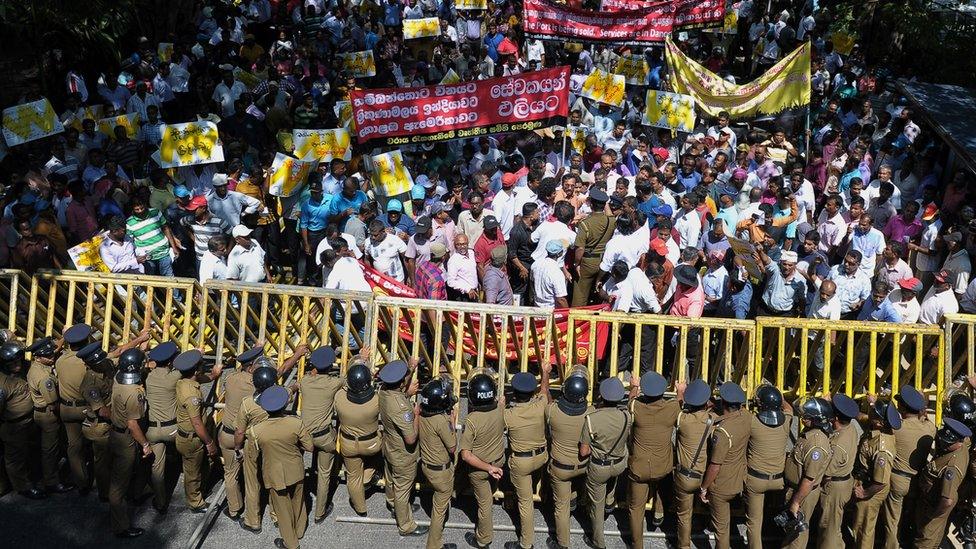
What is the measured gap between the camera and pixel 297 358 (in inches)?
338

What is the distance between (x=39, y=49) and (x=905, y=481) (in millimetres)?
16433

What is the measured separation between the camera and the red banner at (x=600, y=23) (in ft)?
49.7

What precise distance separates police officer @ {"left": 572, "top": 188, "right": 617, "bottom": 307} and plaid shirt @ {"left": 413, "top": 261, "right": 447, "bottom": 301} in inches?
72.2

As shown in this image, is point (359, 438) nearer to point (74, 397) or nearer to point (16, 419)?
Answer: point (74, 397)

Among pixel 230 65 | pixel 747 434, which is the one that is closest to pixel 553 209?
pixel 747 434

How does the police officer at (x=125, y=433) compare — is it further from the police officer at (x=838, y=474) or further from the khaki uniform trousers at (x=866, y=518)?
the khaki uniform trousers at (x=866, y=518)

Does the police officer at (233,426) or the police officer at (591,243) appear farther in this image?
the police officer at (591,243)

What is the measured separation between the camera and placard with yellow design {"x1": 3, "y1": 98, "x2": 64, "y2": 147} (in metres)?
12.9

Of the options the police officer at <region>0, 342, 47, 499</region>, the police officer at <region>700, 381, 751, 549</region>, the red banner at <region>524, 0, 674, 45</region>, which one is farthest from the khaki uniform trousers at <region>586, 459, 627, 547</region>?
the red banner at <region>524, 0, 674, 45</region>

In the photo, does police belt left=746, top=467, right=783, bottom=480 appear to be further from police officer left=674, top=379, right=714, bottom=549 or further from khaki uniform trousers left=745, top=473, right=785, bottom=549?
police officer left=674, top=379, right=714, bottom=549

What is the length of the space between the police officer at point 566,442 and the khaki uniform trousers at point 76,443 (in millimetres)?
4646

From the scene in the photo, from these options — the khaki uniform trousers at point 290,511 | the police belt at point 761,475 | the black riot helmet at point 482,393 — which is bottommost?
the khaki uniform trousers at point 290,511

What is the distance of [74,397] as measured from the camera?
26.8 ft

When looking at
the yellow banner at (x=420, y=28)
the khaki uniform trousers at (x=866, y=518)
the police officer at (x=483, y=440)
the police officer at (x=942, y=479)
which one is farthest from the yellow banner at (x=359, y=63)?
the police officer at (x=942, y=479)
